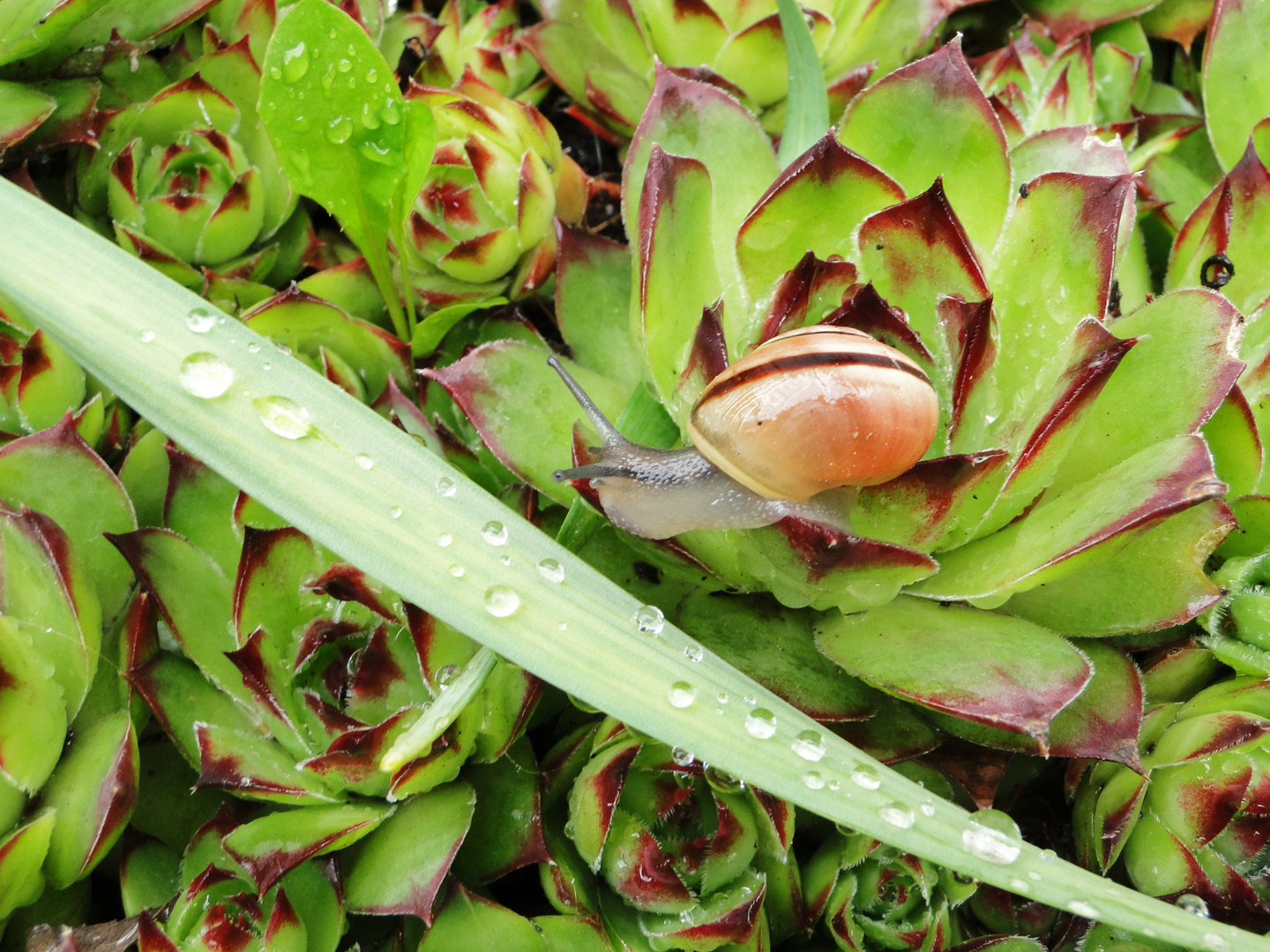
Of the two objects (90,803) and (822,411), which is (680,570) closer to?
(822,411)

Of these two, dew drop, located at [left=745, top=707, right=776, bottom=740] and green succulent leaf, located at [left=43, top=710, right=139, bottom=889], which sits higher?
dew drop, located at [left=745, top=707, right=776, bottom=740]

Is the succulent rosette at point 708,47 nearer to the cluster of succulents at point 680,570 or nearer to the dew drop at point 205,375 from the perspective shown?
→ the cluster of succulents at point 680,570

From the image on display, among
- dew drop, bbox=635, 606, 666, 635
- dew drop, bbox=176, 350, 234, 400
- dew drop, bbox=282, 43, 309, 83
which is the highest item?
dew drop, bbox=282, 43, 309, 83

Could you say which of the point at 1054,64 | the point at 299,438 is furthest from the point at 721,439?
the point at 1054,64

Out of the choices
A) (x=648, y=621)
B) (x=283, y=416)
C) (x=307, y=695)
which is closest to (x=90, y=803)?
(x=307, y=695)

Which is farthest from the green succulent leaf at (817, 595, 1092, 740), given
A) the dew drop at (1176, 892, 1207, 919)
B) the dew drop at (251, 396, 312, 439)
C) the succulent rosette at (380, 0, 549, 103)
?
the succulent rosette at (380, 0, 549, 103)

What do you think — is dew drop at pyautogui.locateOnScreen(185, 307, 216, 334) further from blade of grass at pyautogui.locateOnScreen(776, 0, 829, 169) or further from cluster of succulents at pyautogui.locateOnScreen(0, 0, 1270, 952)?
blade of grass at pyautogui.locateOnScreen(776, 0, 829, 169)

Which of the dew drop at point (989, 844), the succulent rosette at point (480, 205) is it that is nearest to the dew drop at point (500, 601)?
the dew drop at point (989, 844)
